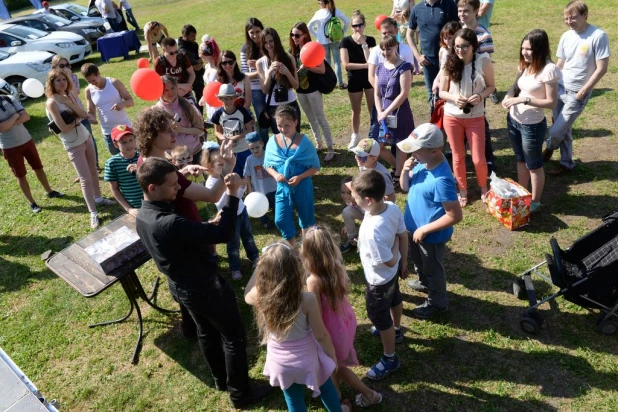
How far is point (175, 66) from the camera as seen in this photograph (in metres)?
7.27

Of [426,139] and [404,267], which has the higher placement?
[426,139]

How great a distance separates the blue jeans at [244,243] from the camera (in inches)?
189

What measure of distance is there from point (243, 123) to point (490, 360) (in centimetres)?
366

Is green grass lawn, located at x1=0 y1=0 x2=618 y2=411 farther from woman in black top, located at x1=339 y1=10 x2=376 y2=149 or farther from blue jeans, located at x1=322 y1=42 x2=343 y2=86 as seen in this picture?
blue jeans, located at x1=322 y1=42 x2=343 y2=86

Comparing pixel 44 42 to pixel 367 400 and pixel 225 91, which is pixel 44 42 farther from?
pixel 367 400

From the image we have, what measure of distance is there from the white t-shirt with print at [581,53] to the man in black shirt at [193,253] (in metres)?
4.45

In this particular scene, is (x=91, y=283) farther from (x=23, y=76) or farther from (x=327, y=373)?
(x=23, y=76)

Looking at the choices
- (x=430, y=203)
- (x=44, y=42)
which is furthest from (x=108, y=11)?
(x=430, y=203)

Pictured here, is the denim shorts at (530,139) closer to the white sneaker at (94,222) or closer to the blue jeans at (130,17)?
the white sneaker at (94,222)

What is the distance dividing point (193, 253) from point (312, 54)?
380 centimetres

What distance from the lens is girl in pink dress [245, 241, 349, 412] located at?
8.82 ft

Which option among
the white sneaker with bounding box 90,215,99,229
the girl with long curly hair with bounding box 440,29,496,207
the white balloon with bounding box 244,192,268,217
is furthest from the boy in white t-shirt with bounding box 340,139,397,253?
the white sneaker with bounding box 90,215,99,229

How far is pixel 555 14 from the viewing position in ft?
39.5

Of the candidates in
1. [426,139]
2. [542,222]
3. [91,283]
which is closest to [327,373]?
[426,139]
